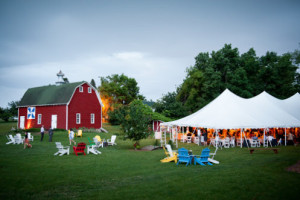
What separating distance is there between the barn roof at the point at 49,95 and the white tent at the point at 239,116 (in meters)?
17.7

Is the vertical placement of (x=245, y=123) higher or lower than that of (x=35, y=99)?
lower

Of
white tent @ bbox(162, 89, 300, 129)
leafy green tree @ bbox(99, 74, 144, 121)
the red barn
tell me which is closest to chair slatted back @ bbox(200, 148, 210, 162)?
white tent @ bbox(162, 89, 300, 129)

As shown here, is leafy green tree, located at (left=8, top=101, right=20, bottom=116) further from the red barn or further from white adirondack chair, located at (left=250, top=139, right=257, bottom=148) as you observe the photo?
white adirondack chair, located at (left=250, top=139, right=257, bottom=148)

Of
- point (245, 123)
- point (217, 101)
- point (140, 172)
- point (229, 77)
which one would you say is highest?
point (229, 77)

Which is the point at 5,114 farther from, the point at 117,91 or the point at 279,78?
the point at 279,78

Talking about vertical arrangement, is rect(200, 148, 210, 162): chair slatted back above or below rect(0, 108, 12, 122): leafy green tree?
below

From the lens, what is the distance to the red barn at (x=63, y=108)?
3453 cm

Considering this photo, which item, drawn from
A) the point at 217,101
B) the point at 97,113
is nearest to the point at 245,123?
the point at 217,101

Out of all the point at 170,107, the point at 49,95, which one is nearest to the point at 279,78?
the point at 170,107

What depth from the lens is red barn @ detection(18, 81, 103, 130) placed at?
34.5 metres

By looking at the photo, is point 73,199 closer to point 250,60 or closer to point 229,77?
point 229,77

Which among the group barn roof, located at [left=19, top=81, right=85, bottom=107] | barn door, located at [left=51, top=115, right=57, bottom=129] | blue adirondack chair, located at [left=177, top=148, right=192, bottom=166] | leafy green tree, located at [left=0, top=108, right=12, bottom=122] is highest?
barn roof, located at [left=19, top=81, right=85, bottom=107]

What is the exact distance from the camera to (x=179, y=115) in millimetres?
40250

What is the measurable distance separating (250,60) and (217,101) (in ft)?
70.3
